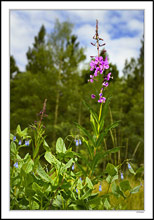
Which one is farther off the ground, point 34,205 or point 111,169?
point 111,169

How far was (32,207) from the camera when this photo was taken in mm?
1320

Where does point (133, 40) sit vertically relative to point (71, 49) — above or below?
below

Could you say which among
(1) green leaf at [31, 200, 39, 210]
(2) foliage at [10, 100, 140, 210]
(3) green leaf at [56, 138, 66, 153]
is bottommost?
(1) green leaf at [31, 200, 39, 210]

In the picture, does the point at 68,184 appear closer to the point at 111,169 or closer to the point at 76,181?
the point at 76,181

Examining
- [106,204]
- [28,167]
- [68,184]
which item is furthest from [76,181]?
[28,167]

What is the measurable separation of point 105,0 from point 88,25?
1.40 ft

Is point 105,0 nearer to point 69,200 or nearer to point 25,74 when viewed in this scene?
point 69,200

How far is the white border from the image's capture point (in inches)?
50.0

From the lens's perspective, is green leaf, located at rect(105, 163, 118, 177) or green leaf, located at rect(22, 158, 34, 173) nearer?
green leaf, located at rect(105, 163, 118, 177)

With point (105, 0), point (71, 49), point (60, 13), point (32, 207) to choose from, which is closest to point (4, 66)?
point (60, 13)

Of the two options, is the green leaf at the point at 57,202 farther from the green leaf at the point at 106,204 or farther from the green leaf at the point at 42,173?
the green leaf at the point at 106,204

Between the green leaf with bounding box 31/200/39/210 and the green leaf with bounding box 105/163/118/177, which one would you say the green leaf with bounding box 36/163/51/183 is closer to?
the green leaf with bounding box 31/200/39/210

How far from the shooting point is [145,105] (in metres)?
1.46

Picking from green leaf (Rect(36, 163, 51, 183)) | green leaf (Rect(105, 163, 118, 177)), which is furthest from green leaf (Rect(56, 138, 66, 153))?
green leaf (Rect(105, 163, 118, 177))
